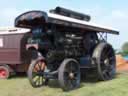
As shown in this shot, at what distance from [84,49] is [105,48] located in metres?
0.91

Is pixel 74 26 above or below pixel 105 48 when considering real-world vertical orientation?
above

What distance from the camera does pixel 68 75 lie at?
29.9ft

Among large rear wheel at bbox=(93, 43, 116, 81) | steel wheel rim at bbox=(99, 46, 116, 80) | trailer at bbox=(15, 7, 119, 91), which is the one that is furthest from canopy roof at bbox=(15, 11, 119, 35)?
steel wheel rim at bbox=(99, 46, 116, 80)

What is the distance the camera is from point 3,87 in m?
10.2

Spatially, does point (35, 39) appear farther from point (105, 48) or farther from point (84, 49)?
point (105, 48)

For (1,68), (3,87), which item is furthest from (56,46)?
(1,68)

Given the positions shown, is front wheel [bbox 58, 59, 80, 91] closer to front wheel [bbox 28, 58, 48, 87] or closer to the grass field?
the grass field

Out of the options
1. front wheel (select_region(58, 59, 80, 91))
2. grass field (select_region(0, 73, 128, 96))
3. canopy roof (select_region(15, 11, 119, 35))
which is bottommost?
grass field (select_region(0, 73, 128, 96))

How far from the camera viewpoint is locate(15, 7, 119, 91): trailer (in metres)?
9.09

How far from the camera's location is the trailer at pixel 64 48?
29.8ft

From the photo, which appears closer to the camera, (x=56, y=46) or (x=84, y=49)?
(x=56, y=46)

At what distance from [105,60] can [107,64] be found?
0.17 m

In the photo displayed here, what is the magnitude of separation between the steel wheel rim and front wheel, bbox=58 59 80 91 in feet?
4.34

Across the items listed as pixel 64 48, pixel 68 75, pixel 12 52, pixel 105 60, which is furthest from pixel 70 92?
pixel 12 52
